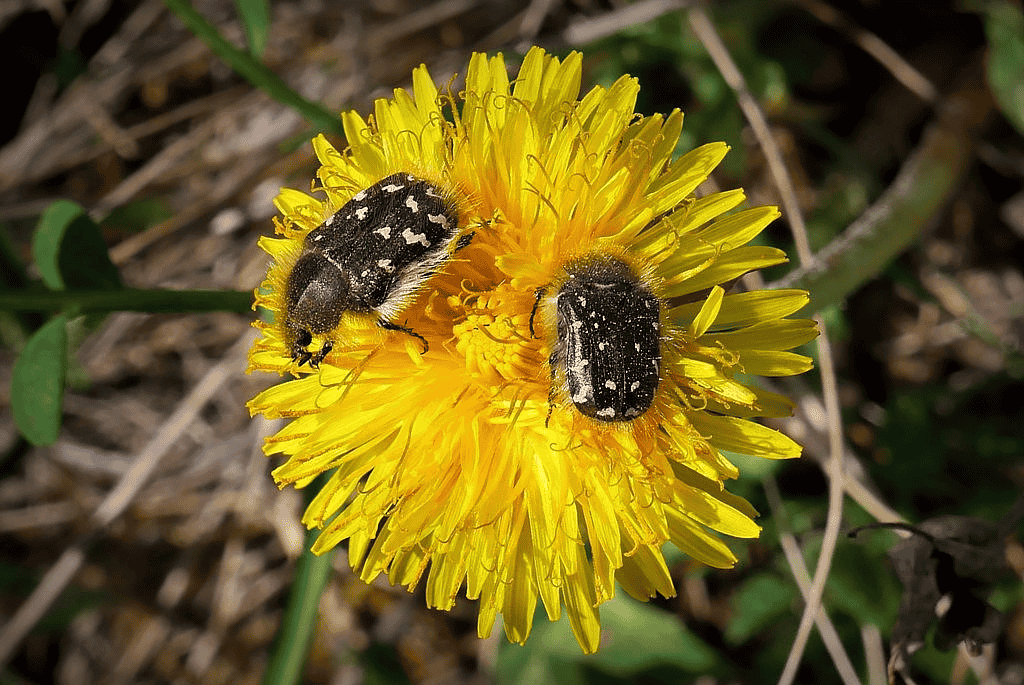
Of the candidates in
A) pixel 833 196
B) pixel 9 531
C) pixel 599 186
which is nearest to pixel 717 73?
pixel 833 196

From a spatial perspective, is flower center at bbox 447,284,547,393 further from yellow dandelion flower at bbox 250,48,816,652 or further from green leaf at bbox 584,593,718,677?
green leaf at bbox 584,593,718,677

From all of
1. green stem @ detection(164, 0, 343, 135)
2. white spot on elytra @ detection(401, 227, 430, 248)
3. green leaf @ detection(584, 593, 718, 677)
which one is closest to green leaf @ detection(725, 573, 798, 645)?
green leaf @ detection(584, 593, 718, 677)

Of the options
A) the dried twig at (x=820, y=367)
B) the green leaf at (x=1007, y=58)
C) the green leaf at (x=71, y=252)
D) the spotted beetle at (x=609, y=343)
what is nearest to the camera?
the spotted beetle at (x=609, y=343)

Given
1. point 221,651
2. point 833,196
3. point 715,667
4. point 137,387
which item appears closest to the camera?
point 715,667

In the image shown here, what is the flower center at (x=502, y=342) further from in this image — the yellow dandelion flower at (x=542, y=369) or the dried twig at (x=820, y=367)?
the dried twig at (x=820, y=367)

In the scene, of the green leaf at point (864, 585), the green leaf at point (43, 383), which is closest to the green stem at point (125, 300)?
the green leaf at point (43, 383)

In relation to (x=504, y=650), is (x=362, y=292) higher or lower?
higher

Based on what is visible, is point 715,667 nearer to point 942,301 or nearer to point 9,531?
point 942,301
